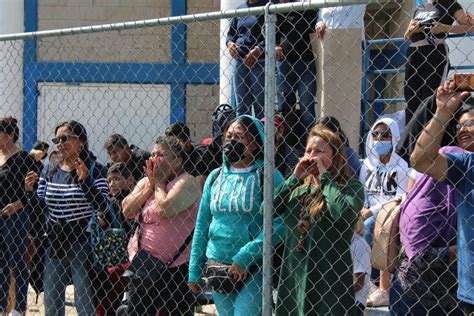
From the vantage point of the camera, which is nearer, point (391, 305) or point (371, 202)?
point (391, 305)

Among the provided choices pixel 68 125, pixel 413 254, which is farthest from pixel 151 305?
pixel 413 254

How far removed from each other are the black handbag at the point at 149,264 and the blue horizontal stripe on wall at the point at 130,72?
687 cm

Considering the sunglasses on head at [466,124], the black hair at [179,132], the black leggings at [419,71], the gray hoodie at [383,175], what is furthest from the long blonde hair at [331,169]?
the black hair at [179,132]

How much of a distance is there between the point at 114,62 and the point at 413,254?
9.11 meters

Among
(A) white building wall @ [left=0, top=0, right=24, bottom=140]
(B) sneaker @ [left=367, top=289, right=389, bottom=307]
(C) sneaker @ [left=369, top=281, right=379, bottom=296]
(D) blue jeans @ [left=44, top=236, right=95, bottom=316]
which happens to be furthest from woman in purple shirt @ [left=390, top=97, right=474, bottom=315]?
(A) white building wall @ [left=0, top=0, right=24, bottom=140]

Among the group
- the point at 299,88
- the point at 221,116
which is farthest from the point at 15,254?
the point at 299,88

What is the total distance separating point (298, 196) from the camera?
5.12 metres

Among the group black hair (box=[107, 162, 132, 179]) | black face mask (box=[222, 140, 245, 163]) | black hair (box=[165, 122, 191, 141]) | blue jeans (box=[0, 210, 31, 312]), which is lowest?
blue jeans (box=[0, 210, 31, 312])

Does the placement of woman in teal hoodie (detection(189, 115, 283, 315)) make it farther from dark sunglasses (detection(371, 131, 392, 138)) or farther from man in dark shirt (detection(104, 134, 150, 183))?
man in dark shirt (detection(104, 134, 150, 183))

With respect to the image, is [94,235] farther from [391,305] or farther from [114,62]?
A: [114,62]

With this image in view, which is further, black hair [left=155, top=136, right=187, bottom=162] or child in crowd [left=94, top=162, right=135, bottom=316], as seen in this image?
child in crowd [left=94, top=162, right=135, bottom=316]

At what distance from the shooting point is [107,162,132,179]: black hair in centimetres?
694

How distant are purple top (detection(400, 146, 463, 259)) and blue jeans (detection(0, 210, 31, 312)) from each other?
3.42 meters

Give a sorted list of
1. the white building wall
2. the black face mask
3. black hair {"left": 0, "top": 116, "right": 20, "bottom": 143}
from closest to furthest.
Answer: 1. the black face mask
2. black hair {"left": 0, "top": 116, "right": 20, "bottom": 143}
3. the white building wall
